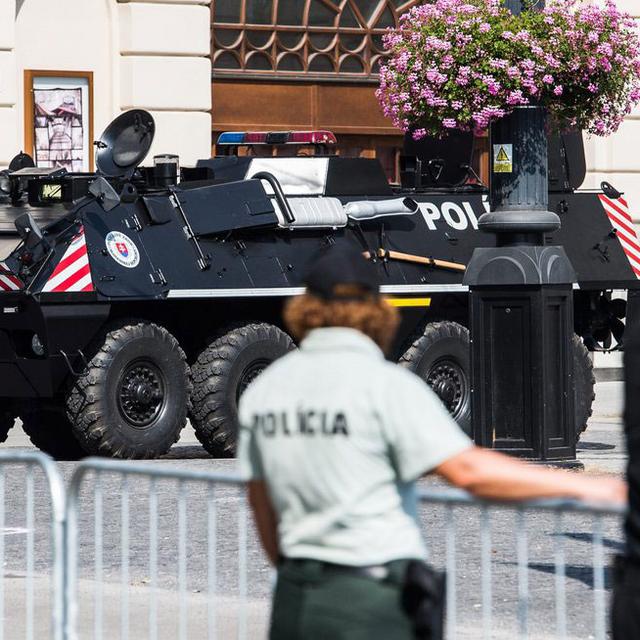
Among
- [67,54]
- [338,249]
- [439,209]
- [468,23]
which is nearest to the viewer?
[338,249]

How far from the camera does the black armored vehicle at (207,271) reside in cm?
1439

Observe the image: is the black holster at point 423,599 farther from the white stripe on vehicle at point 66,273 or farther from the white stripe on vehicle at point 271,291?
the white stripe on vehicle at point 271,291

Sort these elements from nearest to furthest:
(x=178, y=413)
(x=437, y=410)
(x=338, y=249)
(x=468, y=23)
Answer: (x=437, y=410) → (x=338, y=249) → (x=468, y=23) → (x=178, y=413)

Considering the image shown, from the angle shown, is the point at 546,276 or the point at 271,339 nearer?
the point at 546,276

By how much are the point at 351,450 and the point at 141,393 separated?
1044 centimetres

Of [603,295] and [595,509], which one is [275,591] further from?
[603,295]

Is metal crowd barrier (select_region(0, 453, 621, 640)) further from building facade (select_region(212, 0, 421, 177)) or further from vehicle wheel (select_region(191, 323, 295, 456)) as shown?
building facade (select_region(212, 0, 421, 177))

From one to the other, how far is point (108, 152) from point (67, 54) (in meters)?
5.47

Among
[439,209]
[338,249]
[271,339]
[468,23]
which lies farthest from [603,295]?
[338,249]

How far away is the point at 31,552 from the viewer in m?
6.50

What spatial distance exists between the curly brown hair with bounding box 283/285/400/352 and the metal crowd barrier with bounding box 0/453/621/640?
0.45 meters

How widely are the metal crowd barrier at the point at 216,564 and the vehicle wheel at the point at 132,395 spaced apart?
2.06m

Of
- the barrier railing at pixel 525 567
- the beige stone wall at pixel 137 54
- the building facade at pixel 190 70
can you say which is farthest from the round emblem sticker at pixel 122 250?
the beige stone wall at pixel 137 54

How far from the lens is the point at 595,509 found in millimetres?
4457
